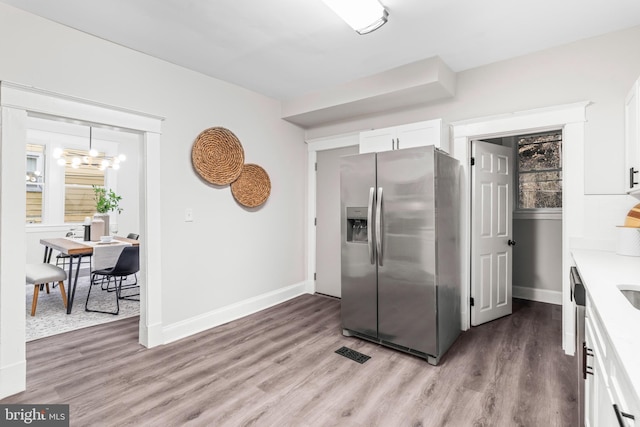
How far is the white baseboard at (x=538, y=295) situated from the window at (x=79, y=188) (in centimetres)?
723

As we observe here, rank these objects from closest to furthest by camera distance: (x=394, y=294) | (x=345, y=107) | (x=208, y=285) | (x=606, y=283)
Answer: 1. (x=606, y=283)
2. (x=394, y=294)
3. (x=208, y=285)
4. (x=345, y=107)

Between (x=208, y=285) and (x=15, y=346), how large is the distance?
1432mm

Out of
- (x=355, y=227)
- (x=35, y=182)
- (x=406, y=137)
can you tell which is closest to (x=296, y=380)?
(x=355, y=227)

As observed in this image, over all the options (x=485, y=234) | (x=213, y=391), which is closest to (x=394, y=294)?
(x=485, y=234)

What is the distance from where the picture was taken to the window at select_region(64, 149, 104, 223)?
5570mm

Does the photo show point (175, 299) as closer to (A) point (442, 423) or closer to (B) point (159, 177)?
(B) point (159, 177)

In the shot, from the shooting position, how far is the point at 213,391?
2.08 metres

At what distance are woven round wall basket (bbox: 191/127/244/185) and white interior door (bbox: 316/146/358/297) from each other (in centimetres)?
123

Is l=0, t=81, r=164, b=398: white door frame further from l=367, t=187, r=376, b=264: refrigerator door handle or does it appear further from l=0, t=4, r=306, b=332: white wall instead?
l=367, t=187, r=376, b=264: refrigerator door handle

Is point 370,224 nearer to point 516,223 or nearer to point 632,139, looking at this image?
point 632,139

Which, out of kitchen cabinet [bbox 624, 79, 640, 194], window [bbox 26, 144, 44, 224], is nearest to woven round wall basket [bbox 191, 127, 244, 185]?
kitchen cabinet [bbox 624, 79, 640, 194]

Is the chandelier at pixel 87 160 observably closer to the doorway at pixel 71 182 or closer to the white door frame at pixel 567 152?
the doorway at pixel 71 182

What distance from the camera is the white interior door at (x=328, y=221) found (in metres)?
4.11

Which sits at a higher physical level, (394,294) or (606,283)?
(606,283)
